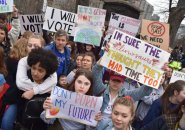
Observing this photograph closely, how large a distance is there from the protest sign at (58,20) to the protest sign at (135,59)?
272 centimetres

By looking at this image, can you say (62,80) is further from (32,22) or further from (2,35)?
(32,22)

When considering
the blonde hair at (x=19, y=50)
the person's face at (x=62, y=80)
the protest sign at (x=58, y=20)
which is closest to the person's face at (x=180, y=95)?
the person's face at (x=62, y=80)

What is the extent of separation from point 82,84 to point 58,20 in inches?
132

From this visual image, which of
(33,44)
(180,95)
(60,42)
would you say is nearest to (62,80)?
(60,42)

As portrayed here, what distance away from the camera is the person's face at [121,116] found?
10.4 feet

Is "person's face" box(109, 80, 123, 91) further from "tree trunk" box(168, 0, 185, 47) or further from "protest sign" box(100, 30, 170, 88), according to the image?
"tree trunk" box(168, 0, 185, 47)

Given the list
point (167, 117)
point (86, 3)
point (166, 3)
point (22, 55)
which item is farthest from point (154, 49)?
point (166, 3)

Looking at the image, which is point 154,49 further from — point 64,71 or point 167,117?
point 64,71

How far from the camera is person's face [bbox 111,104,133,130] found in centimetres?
317

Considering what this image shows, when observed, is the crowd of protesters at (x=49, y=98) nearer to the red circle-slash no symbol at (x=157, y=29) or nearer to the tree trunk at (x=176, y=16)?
the red circle-slash no symbol at (x=157, y=29)

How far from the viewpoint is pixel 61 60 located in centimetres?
554

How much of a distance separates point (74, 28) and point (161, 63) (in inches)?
126

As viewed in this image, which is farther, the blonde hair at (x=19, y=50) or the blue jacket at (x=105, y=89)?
the blonde hair at (x=19, y=50)

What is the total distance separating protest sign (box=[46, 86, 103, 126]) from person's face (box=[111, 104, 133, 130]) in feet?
1.40
